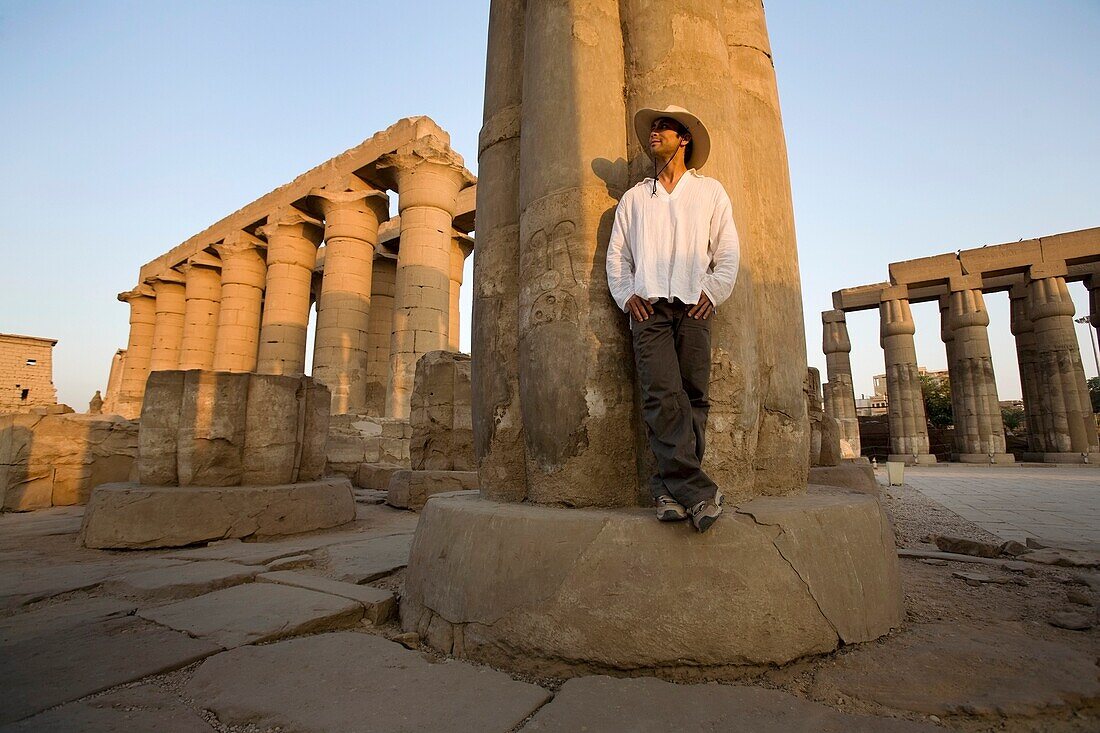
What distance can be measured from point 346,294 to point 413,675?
43.6 feet

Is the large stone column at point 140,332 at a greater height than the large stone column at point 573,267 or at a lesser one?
greater

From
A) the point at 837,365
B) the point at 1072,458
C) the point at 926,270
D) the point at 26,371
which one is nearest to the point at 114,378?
the point at 26,371

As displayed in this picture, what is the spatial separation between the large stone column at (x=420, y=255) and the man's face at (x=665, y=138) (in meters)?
10.7

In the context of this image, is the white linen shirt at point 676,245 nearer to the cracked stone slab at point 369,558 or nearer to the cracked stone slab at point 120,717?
the cracked stone slab at point 120,717

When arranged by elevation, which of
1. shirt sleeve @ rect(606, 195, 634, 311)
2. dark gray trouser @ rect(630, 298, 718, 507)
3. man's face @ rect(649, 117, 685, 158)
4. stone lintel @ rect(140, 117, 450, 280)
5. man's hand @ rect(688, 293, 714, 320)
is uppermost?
stone lintel @ rect(140, 117, 450, 280)

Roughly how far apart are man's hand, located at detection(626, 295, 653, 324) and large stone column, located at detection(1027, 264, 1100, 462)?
2306 centimetres

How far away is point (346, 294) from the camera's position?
45.4 feet

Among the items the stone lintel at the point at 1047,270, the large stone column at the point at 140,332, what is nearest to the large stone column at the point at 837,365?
the stone lintel at the point at 1047,270

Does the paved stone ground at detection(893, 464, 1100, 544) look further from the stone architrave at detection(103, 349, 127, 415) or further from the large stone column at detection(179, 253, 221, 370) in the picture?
the stone architrave at detection(103, 349, 127, 415)

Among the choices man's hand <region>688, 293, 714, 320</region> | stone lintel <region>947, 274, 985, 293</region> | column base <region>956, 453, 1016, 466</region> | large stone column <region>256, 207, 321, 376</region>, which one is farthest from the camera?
stone lintel <region>947, 274, 985, 293</region>

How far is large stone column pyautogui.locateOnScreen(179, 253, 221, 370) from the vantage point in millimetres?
18734

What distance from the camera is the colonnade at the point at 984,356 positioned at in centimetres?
1853

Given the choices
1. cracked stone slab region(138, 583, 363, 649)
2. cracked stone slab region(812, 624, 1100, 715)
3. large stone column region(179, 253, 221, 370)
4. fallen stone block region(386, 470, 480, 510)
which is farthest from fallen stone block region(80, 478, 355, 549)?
large stone column region(179, 253, 221, 370)

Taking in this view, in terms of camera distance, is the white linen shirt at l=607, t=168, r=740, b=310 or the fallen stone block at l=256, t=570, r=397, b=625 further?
the fallen stone block at l=256, t=570, r=397, b=625
